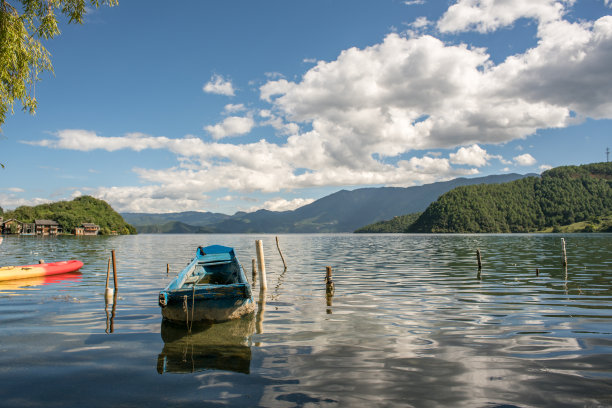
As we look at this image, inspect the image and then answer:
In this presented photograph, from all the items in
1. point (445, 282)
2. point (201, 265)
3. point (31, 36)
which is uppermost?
point (31, 36)

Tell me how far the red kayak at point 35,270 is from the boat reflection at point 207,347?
21210 millimetres

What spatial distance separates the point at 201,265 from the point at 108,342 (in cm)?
1019

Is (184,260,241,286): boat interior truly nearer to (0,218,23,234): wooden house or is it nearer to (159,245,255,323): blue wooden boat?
(159,245,255,323): blue wooden boat

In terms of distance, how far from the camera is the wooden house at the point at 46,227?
177625 millimetres

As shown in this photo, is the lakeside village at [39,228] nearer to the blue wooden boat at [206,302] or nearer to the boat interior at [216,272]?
the boat interior at [216,272]

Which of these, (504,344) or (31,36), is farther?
(31,36)

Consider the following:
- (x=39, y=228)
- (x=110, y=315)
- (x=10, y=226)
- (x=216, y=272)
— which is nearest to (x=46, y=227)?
(x=39, y=228)

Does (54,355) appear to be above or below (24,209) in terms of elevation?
below

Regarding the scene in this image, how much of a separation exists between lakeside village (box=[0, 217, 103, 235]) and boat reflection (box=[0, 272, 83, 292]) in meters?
170

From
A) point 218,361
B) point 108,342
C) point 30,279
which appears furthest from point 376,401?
point 30,279

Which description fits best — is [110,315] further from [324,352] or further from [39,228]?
[39,228]

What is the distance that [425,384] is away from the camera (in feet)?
29.7

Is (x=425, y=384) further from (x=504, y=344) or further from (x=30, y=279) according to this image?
(x=30, y=279)

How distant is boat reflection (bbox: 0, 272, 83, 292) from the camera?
1029 inches
